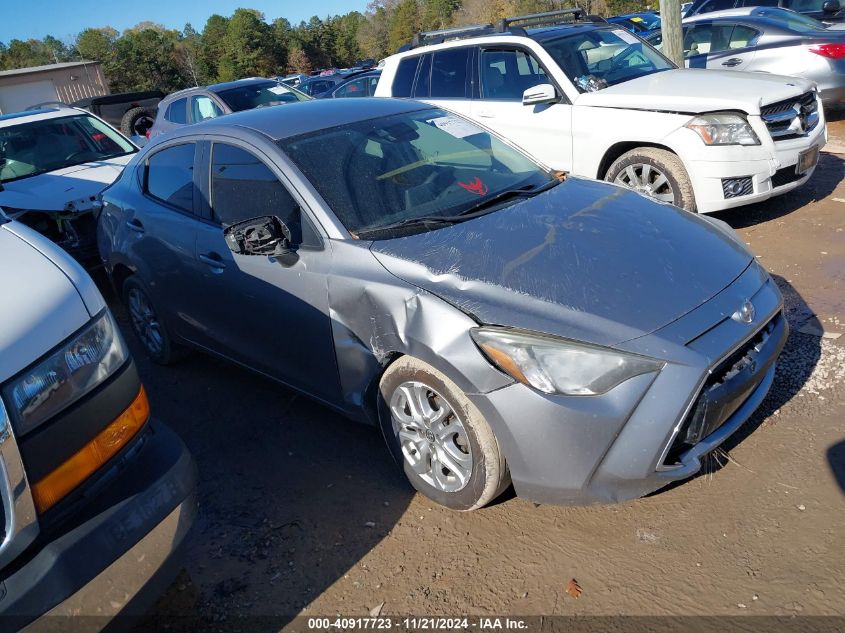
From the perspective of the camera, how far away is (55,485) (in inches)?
79.4

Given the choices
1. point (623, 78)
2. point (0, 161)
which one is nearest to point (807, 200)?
point (623, 78)

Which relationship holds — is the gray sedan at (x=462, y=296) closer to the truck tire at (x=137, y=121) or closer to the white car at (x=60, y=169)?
the white car at (x=60, y=169)

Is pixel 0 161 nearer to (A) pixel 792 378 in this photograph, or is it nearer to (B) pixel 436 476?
(B) pixel 436 476

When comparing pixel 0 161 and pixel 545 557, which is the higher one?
pixel 0 161

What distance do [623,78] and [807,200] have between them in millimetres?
2039

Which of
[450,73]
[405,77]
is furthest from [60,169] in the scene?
[450,73]

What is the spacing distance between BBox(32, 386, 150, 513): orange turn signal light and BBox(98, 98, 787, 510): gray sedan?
1.05m

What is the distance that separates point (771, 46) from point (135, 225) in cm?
833

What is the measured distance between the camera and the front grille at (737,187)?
5465 mm

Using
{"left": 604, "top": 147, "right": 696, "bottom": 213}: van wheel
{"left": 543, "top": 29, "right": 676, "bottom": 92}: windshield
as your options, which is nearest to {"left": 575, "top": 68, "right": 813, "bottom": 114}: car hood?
{"left": 543, "top": 29, "right": 676, "bottom": 92}: windshield

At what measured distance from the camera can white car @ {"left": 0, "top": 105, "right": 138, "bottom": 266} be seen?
6066 mm

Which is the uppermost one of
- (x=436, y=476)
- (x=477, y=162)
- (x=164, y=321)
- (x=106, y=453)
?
(x=477, y=162)

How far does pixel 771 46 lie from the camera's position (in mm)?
9055

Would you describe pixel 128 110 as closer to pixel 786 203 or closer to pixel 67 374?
pixel 786 203
